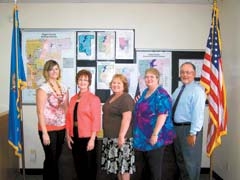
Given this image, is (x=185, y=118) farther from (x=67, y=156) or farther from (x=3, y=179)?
(x=3, y=179)

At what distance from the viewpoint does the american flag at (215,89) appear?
3.29 metres

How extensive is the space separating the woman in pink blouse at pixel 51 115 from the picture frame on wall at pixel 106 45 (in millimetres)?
1432

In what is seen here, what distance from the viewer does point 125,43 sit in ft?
14.4

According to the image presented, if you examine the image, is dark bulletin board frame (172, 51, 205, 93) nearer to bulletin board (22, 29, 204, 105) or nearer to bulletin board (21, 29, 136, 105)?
bulletin board (22, 29, 204, 105)

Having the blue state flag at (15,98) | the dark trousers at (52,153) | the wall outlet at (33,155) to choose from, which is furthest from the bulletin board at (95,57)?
the dark trousers at (52,153)

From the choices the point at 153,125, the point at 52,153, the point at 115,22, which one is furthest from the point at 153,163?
the point at 115,22

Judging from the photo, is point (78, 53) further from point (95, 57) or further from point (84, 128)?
point (84, 128)

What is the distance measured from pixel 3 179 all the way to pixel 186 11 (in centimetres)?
342

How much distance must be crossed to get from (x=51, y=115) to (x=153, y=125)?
1.04 m

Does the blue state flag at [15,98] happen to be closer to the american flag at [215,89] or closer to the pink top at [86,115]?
the pink top at [86,115]

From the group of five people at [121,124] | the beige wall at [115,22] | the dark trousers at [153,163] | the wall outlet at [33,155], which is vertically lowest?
the wall outlet at [33,155]

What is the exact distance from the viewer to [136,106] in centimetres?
304

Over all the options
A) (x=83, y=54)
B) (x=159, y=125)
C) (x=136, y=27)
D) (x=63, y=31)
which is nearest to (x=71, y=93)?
(x=83, y=54)

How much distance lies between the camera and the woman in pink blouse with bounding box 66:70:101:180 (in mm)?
2924
